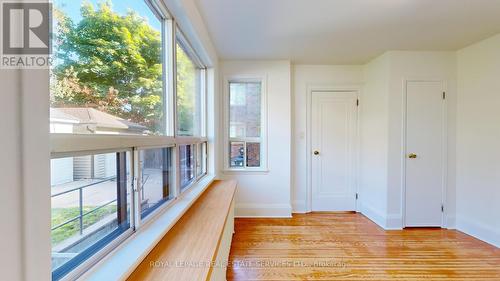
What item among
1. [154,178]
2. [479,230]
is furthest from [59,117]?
[479,230]

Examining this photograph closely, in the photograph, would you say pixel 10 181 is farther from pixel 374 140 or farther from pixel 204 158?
pixel 374 140

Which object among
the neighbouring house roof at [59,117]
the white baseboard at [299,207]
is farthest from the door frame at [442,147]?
the neighbouring house roof at [59,117]

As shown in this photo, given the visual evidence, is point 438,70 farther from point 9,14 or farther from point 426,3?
point 9,14

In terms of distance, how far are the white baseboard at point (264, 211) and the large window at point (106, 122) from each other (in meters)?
2.05

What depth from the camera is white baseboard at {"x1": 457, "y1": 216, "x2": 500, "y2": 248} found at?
2732 mm

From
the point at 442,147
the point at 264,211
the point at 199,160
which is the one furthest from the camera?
the point at 264,211

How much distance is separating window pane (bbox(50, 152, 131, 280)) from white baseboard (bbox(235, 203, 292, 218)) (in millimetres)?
2630

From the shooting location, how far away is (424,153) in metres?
3.25

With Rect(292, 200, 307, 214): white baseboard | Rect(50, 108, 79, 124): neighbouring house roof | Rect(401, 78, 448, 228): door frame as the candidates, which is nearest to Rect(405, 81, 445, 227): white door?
Rect(401, 78, 448, 228): door frame

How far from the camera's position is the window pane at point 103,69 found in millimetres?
811

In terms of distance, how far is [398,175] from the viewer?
3.24 m

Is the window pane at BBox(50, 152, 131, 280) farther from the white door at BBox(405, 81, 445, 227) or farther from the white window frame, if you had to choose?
the white door at BBox(405, 81, 445, 227)

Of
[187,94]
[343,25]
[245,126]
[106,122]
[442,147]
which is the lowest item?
[442,147]

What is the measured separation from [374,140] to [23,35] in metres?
3.75
